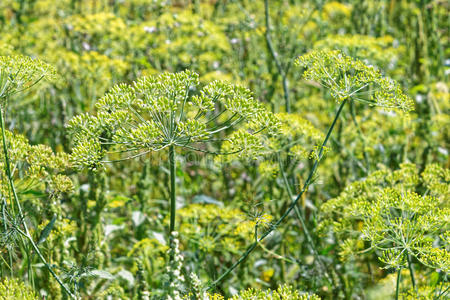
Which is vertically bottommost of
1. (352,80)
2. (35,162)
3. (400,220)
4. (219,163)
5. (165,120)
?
(219,163)

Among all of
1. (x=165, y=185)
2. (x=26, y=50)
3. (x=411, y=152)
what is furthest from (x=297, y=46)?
(x=26, y=50)

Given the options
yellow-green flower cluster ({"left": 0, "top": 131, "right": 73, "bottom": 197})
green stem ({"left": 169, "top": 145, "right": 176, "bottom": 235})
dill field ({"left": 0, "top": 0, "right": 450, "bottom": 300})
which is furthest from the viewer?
yellow-green flower cluster ({"left": 0, "top": 131, "right": 73, "bottom": 197})

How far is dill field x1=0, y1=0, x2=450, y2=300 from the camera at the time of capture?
2201 millimetres

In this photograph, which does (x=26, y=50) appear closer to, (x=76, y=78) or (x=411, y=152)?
(x=76, y=78)

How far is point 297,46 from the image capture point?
17.1 feet

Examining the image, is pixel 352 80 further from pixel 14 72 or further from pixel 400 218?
pixel 14 72

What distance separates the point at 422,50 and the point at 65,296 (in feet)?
13.0

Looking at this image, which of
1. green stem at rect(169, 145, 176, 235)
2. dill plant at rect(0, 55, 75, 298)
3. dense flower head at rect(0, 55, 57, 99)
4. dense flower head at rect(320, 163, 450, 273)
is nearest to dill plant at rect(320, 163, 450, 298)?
dense flower head at rect(320, 163, 450, 273)

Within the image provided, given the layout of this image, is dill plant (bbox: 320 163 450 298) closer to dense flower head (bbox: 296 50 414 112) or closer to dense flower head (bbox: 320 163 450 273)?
dense flower head (bbox: 320 163 450 273)

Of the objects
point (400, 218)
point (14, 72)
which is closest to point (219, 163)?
point (400, 218)

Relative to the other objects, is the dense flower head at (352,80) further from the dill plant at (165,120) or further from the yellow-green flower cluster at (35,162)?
the yellow-green flower cluster at (35,162)

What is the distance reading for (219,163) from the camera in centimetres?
A: 336

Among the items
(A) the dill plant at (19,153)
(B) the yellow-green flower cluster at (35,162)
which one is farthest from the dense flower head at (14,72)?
(B) the yellow-green flower cluster at (35,162)

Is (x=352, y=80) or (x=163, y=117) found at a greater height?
(x=352, y=80)
